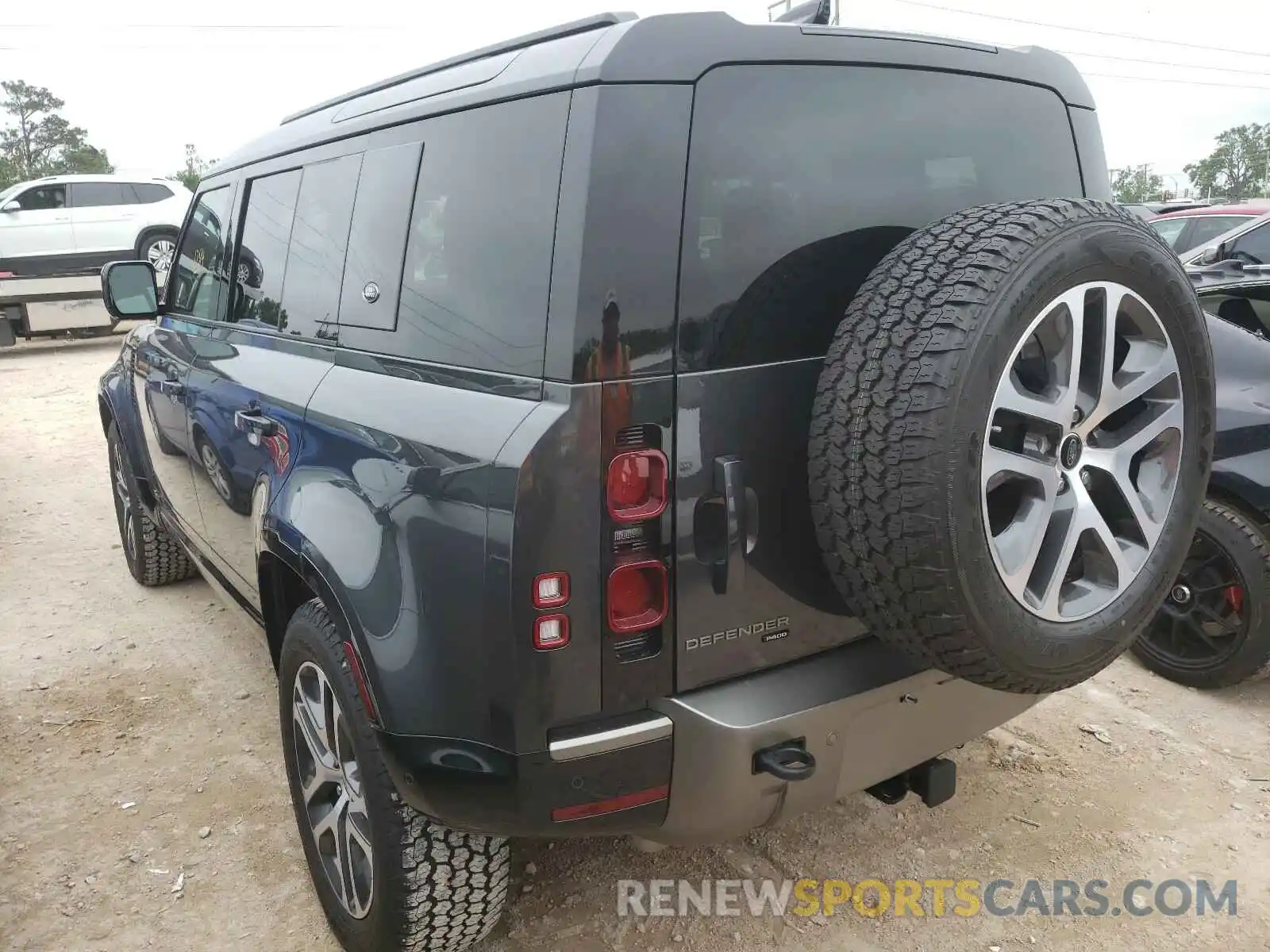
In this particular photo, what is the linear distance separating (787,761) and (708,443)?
64 centimetres

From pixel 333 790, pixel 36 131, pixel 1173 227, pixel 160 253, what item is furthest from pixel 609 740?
pixel 36 131

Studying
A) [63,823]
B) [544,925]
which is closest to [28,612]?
[63,823]

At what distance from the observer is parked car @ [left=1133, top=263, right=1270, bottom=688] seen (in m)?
3.27

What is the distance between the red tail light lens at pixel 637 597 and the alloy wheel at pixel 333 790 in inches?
28.5

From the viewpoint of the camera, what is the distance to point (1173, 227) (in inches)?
Answer: 433

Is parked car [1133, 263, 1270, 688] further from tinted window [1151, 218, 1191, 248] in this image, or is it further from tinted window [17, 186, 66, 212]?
tinted window [17, 186, 66, 212]

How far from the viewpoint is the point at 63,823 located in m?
2.89

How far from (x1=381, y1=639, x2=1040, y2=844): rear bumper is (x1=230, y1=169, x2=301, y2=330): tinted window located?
1441 mm

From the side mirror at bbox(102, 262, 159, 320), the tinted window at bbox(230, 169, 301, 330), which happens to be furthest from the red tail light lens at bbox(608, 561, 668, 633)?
the side mirror at bbox(102, 262, 159, 320)

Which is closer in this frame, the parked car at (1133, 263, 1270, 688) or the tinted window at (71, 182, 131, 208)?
the parked car at (1133, 263, 1270, 688)

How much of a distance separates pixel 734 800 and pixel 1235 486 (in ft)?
8.20

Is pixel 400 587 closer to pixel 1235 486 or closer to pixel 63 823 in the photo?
pixel 63 823

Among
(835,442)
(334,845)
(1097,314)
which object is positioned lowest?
(334,845)

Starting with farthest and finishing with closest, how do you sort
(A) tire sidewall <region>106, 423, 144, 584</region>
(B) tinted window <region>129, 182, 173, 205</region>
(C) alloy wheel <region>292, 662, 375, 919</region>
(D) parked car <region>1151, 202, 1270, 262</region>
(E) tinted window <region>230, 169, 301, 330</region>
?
(B) tinted window <region>129, 182, 173, 205</region> → (D) parked car <region>1151, 202, 1270, 262</region> → (A) tire sidewall <region>106, 423, 144, 584</region> → (E) tinted window <region>230, 169, 301, 330</region> → (C) alloy wheel <region>292, 662, 375, 919</region>
